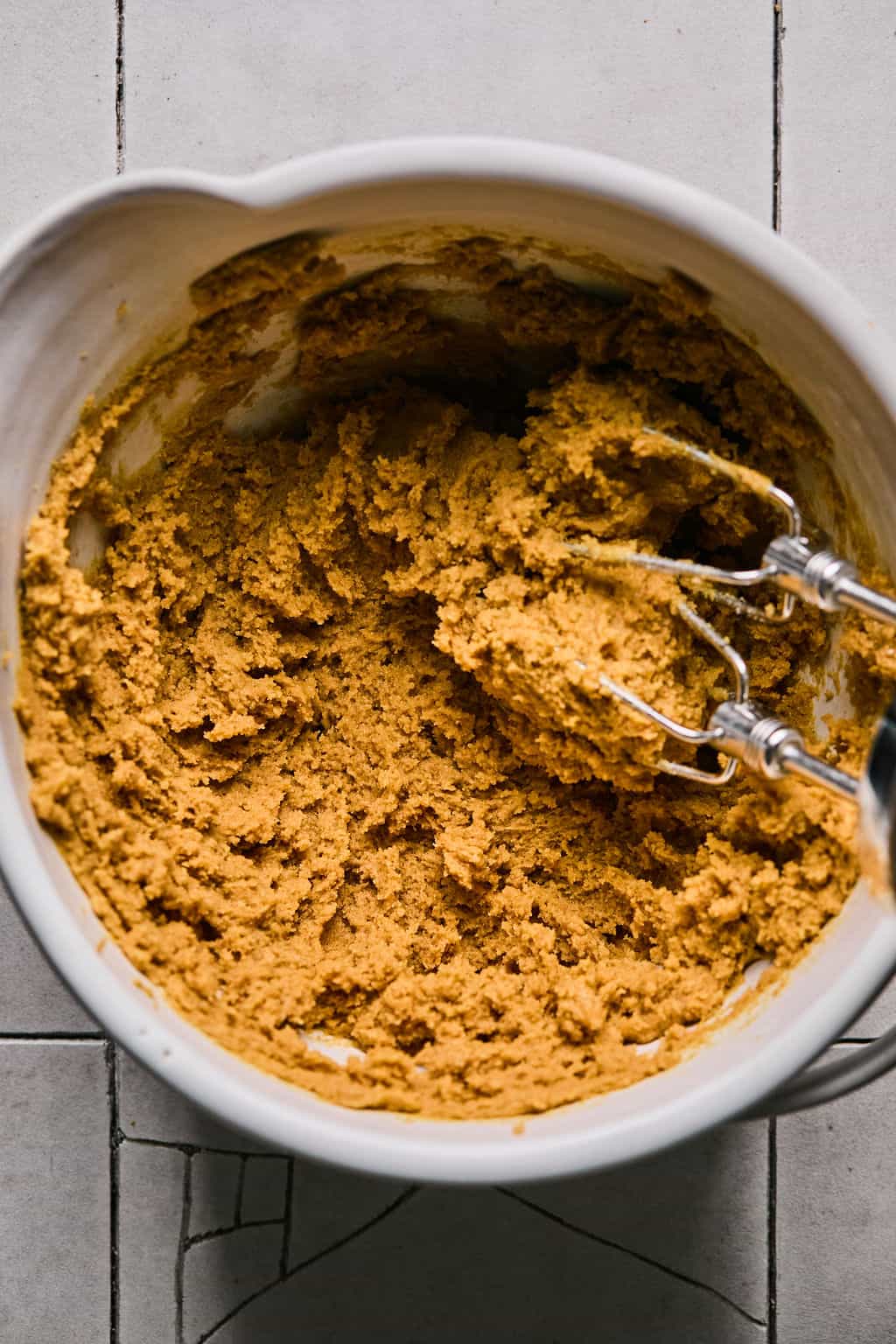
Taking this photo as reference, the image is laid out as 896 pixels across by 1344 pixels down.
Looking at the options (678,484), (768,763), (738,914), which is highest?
(678,484)

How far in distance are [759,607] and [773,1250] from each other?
58 centimetres

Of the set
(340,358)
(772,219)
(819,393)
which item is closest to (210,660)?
(340,358)

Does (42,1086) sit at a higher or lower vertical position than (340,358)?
lower

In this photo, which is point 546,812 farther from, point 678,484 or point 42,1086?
point 42,1086

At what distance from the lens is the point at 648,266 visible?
0.72m

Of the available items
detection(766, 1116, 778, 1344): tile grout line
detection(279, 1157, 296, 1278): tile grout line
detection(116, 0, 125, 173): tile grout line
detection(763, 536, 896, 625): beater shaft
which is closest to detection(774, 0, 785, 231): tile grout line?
detection(763, 536, 896, 625): beater shaft

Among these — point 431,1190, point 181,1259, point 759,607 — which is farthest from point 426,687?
point 181,1259

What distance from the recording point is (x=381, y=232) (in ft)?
2.37

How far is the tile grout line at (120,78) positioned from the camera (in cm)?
93

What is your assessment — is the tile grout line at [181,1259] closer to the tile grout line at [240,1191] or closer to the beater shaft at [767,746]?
the tile grout line at [240,1191]

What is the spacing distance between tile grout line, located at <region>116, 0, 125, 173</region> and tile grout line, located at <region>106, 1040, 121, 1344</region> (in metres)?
0.76

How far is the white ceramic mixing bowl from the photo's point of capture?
65 centimetres

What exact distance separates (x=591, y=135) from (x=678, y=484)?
0.33m

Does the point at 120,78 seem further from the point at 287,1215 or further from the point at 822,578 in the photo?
the point at 287,1215
